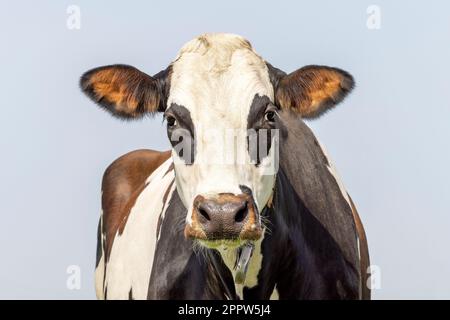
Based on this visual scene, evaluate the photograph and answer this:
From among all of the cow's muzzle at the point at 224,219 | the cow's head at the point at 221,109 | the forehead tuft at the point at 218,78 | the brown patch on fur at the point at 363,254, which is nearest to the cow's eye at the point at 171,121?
the cow's head at the point at 221,109

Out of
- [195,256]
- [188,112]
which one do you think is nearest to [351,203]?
[195,256]

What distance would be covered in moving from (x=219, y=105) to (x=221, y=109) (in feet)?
0.13

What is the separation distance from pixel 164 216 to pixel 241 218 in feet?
6.83

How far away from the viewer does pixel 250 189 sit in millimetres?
7922

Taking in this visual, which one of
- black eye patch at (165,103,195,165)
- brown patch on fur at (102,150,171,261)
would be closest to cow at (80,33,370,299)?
black eye patch at (165,103,195,165)

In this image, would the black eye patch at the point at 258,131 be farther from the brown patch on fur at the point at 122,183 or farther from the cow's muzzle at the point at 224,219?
the brown patch on fur at the point at 122,183

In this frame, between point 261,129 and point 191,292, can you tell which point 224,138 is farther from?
point 191,292

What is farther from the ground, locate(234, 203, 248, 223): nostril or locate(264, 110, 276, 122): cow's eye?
locate(264, 110, 276, 122): cow's eye

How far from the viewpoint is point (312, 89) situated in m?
9.06

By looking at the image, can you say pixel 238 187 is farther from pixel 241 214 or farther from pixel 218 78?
pixel 218 78

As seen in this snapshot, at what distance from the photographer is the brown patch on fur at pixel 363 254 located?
392 inches

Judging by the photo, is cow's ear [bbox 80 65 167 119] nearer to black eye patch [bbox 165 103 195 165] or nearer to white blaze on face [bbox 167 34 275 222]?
white blaze on face [bbox 167 34 275 222]

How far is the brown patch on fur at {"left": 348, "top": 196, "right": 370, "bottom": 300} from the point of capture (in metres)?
9.96

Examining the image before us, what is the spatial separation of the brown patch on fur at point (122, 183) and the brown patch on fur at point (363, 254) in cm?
226
